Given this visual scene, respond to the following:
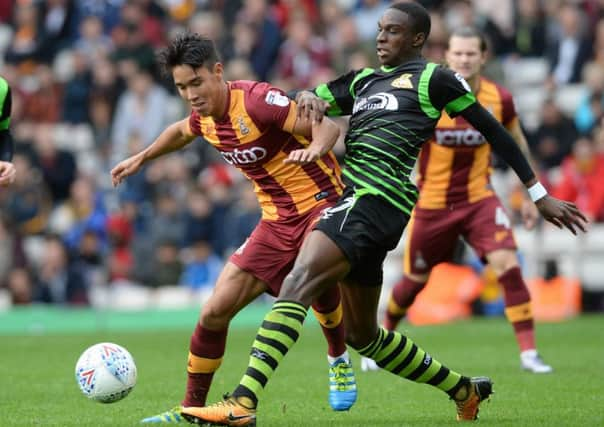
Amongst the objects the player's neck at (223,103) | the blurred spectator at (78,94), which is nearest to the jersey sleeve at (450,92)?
the player's neck at (223,103)

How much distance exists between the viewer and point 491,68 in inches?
719

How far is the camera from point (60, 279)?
19406mm

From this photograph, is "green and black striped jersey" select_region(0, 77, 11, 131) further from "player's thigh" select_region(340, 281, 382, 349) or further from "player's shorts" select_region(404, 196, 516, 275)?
"player's shorts" select_region(404, 196, 516, 275)

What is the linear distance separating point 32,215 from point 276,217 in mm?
12990

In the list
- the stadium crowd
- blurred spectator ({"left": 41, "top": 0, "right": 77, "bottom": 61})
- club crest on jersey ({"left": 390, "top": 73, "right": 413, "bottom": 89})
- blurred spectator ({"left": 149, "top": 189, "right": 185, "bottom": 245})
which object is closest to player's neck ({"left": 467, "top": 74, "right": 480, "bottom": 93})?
club crest on jersey ({"left": 390, "top": 73, "right": 413, "bottom": 89})

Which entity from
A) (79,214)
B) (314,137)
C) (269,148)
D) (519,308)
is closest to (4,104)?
(269,148)

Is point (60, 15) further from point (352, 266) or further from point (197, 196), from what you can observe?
point (352, 266)

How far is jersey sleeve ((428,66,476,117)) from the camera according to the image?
7402 mm

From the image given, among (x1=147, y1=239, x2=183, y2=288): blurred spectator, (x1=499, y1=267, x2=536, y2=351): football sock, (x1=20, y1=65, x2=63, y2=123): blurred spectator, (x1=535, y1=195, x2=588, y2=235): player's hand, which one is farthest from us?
(x1=20, y1=65, x2=63, y2=123): blurred spectator

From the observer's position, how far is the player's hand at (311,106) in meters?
7.58

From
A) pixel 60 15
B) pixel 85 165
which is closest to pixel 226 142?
pixel 85 165

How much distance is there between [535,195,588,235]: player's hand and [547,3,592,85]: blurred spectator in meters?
12.4

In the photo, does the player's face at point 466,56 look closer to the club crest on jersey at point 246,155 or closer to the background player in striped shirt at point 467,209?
the background player in striped shirt at point 467,209

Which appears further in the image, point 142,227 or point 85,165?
point 85,165
